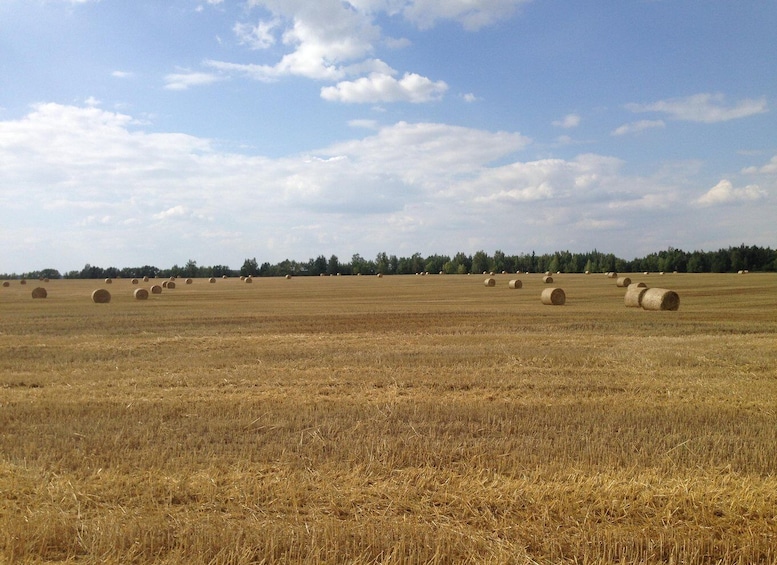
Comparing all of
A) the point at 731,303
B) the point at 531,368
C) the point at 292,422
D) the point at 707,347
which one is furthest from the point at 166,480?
the point at 731,303

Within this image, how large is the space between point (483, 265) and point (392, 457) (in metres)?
113

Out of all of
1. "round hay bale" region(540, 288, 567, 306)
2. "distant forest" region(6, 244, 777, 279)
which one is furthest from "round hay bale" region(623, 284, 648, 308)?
"distant forest" region(6, 244, 777, 279)

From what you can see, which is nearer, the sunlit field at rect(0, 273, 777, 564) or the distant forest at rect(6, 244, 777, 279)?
the sunlit field at rect(0, 273, 777, 564)

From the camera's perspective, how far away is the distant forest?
90500 millimetres

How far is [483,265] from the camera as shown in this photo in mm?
117125

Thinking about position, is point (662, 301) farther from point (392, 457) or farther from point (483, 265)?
point (483, 265)

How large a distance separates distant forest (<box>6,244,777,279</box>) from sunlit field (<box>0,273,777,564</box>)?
89.5 meters

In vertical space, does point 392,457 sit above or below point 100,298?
below

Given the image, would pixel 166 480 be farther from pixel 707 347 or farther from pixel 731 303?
pixel 731 303

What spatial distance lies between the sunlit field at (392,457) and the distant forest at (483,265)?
89534mm

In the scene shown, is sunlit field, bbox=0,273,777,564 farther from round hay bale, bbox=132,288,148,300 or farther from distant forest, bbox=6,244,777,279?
distant forest, bbox=6,244,777,279

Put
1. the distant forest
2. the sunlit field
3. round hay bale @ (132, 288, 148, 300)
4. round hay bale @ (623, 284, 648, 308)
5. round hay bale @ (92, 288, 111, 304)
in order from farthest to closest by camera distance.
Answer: the distant forest, round hay bale @ (132, 288, 148, 300), round hay bale @ (92, 288, 111, 304), round hay bale @ (623, 284, 648, 308), the sunlit field

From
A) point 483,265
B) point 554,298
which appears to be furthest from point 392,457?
point 483,265

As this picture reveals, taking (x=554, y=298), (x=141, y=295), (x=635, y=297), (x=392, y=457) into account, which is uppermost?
(x=141, y=295)
